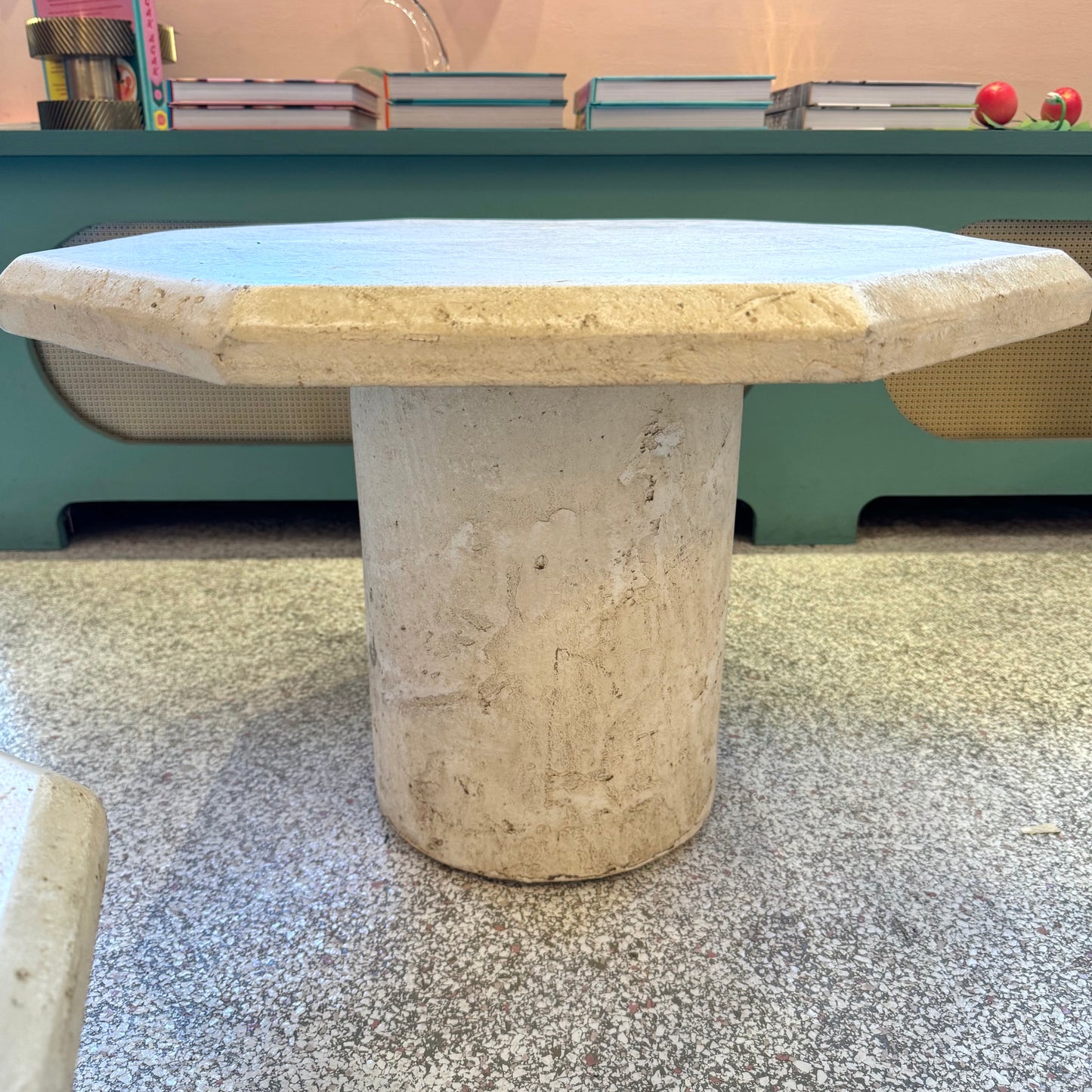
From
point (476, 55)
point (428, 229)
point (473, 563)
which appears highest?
point (476, 55)

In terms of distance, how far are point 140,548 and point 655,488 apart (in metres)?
1.40

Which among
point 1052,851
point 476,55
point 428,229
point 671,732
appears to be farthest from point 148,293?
point 476,55

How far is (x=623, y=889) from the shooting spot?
98cm

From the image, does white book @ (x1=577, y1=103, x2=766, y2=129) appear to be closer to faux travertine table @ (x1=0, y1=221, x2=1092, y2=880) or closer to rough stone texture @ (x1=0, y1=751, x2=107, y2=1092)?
faux travertine table @ (x1=0, y1=221, x2=1092, y2=880)

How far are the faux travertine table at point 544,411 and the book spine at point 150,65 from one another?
3.03 feet

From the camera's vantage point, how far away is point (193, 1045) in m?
0.80

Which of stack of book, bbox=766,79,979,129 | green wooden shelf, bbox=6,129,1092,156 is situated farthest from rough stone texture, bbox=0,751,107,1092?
stack of book, bbox=766,79,979,129

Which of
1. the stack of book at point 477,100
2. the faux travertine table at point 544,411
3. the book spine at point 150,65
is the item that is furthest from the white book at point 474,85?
the faux travertine table at point 544,411

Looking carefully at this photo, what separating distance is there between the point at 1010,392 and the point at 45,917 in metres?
2.04

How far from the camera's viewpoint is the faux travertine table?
0.60 m

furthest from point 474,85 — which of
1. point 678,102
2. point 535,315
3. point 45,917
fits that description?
point 45,917

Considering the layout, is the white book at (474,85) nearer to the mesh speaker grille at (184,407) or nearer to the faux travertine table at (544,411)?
the mesh speaker grille at (184,407)

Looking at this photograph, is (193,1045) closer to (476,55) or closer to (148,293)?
(148,293)

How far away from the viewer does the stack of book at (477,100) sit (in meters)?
1.72
